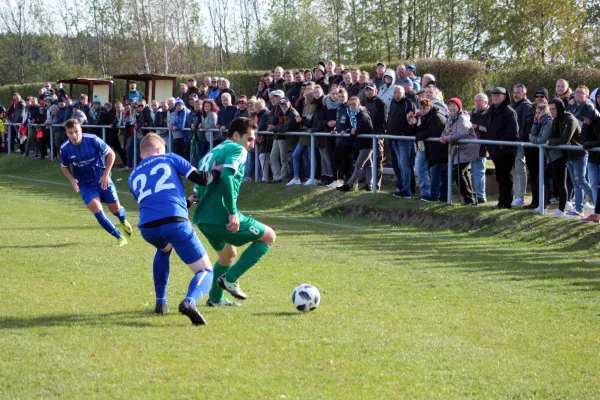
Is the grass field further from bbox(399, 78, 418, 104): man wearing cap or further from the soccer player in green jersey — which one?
bbox(399, 78, 418, 104): man wearing cap

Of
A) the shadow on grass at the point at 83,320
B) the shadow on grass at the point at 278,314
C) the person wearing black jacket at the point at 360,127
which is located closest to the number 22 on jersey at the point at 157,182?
the shadow on grass at the point at 83,320

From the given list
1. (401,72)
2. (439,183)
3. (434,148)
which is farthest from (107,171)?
(401,72)

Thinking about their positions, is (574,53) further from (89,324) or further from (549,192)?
(89,324)

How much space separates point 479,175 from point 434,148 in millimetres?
918

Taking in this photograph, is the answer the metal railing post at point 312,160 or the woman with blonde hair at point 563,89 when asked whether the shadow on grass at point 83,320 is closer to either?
the woman with blonde hair at point 563,89

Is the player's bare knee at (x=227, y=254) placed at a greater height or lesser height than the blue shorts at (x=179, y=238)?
lesser

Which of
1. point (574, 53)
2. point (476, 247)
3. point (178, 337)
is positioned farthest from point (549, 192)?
point (574, 53)

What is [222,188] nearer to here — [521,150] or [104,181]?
[104,181]

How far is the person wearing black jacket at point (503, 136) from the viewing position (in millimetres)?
13750

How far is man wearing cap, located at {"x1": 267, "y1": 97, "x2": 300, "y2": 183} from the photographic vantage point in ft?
59.9

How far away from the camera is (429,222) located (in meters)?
14.5

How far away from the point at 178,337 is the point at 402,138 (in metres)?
9.30

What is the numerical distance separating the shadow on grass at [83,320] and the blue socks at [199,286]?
0.40 metres

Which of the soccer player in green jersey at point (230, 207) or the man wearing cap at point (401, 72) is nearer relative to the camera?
the soccer player in green jersey at point (230, 207)
